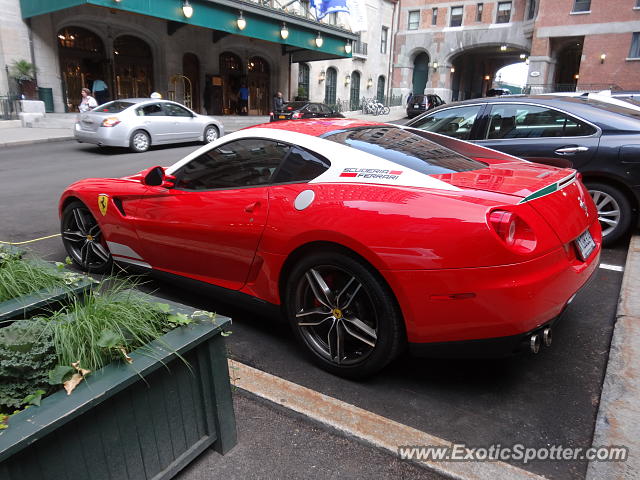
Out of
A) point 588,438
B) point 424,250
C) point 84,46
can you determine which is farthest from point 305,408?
point 84,46

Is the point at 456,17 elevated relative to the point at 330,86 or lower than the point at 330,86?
elevated

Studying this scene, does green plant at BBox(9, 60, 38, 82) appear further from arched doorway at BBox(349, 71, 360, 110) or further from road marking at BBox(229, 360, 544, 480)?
arched doorway at BBox(349, 71, 360, 110)

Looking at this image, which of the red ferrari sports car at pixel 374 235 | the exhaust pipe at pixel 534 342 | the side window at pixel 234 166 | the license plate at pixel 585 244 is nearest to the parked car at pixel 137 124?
the red ferrari sports car at pixel 374 235

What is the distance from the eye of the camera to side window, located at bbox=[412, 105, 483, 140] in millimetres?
6203

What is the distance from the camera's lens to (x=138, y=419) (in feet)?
6.20

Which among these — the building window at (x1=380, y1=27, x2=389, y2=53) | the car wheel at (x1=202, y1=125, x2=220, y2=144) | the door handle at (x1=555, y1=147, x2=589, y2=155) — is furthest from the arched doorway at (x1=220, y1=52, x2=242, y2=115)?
the door handle at (x1=555, y1=147, x2=589, y2=155)

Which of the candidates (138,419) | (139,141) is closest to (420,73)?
(139,141)

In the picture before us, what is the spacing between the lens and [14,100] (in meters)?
18.9

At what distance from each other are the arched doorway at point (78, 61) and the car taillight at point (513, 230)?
23.5m

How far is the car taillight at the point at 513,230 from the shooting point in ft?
7.59

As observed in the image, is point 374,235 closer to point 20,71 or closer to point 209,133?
point 209,133

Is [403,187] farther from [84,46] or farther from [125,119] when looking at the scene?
[84,46]

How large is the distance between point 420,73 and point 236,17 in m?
32.8

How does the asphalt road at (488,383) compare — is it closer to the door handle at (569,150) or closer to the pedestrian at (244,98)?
the door handle at (569,150)
